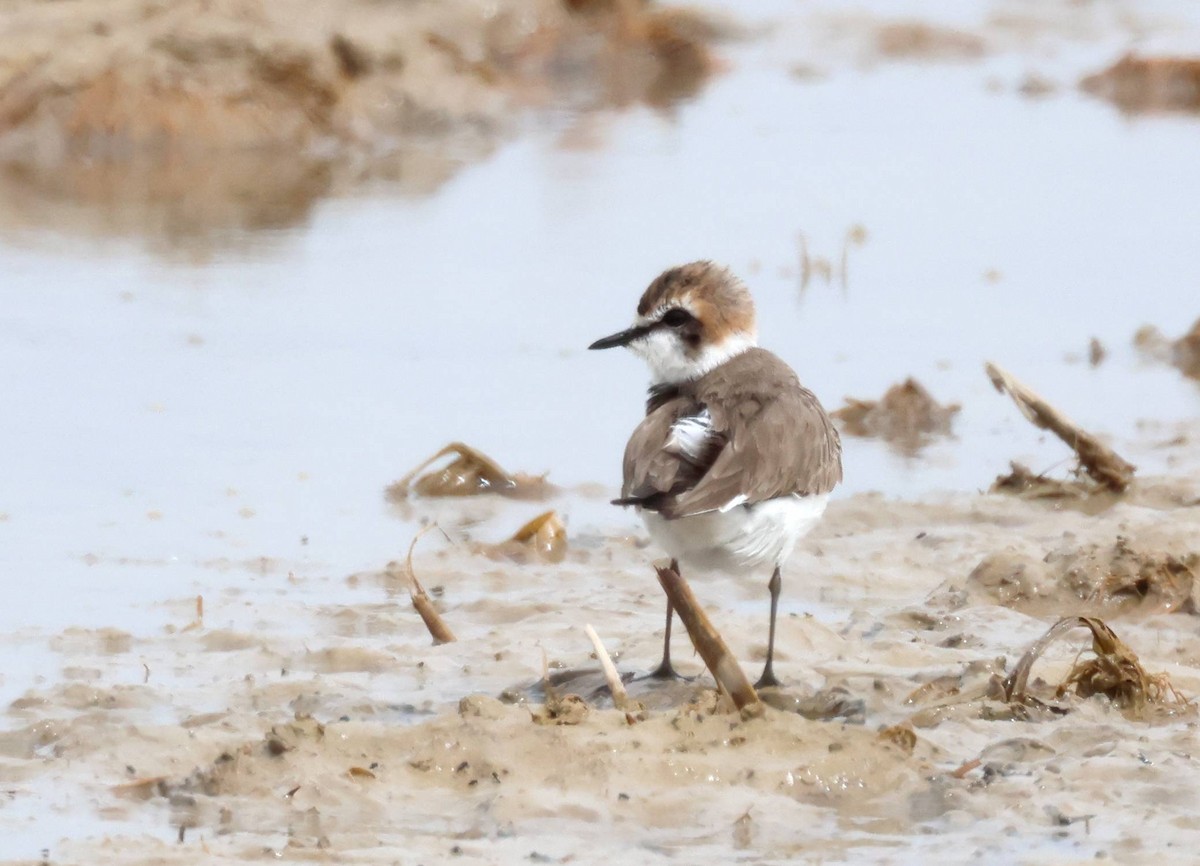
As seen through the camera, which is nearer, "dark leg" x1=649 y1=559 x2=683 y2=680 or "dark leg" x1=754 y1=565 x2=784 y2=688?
"dark leg" x1=754 y1=565 x2=784 y2=688

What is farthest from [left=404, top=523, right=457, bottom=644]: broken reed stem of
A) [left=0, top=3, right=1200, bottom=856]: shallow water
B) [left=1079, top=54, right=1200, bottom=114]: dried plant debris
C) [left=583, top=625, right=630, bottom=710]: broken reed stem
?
[left=1079, top=54, right=1200, bottom=114]: dried plant debris

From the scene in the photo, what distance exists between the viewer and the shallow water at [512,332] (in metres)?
7.00

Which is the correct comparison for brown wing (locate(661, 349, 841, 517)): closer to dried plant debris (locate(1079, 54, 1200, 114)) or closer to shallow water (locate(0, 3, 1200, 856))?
shallow water (locate(0, 3, 1200, 856))

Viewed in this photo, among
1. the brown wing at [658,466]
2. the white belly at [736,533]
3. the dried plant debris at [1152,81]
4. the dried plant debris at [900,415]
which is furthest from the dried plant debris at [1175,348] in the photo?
the dried plant debris at [1152,81]

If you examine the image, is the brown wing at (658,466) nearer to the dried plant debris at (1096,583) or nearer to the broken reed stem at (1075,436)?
the dried plant debris at (1096,583)

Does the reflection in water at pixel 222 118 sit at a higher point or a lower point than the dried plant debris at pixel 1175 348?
higher

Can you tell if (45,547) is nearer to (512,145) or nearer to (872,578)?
(872,578)

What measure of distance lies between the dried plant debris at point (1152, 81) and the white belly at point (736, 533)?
11.9 meters

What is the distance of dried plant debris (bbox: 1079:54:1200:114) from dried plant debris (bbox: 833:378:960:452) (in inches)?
351

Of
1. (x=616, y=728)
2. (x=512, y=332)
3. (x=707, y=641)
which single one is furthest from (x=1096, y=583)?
(x=512, y=332)

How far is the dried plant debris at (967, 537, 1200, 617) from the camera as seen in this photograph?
→ 6367mm

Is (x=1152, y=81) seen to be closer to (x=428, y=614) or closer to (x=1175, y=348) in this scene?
(x=1175, y=348)

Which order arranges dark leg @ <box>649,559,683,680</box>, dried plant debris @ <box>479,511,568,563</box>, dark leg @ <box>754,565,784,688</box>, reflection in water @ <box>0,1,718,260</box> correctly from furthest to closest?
reflection in water @ <box>0,1,718,260</box> < dried plant debris @ <box>479,511,568,563</box> < dark leg @ <box>649,559,683,680</box> < dark leg @ <box>754,565,784,688</box>

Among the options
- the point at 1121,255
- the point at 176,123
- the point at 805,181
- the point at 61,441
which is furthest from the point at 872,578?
the point at 176,123
